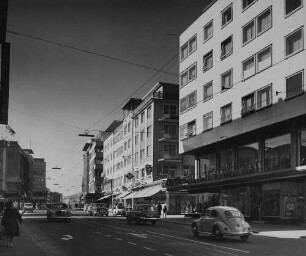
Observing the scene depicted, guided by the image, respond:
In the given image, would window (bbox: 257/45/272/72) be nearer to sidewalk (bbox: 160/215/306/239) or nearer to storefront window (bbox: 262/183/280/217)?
storefront window (bbox: 262/183/280/217)

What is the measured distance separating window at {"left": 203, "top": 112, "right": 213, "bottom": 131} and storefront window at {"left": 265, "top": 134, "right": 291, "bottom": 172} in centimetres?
942

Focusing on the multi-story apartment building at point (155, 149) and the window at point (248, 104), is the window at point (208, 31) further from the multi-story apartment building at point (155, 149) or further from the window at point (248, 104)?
the multi-story apartment building at point (155, 149)

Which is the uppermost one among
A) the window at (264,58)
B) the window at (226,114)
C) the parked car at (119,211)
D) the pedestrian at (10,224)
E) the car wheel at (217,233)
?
the window at (264,58)

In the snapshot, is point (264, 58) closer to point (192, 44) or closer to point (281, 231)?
point (192, 44)

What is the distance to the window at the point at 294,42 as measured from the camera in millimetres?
36250

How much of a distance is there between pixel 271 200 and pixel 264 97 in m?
8.42

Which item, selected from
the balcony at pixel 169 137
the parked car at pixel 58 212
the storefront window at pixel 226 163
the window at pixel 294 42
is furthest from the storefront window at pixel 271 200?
the balcony at pixel 169 137

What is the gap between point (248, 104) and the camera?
4322 cm

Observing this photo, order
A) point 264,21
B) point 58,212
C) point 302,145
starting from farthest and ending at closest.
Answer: point 264,21 < point 58,212 < point 302,145

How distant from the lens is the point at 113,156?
361ft

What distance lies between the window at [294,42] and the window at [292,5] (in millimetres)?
1746

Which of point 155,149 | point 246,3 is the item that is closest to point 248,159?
point 246,3

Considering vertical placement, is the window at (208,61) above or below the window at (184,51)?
below

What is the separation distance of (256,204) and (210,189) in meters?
9.01
